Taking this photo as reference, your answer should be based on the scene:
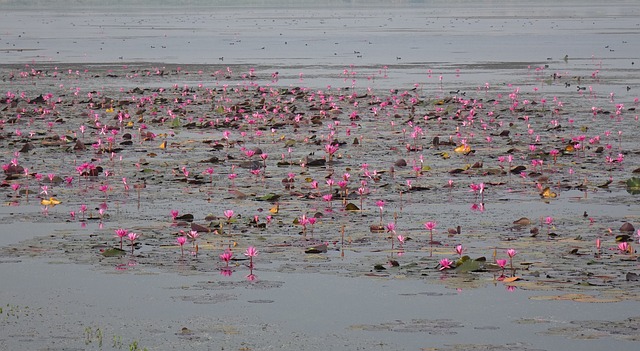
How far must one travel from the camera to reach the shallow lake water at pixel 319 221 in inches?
348

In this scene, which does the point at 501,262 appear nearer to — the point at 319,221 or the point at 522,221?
the point at 522,221

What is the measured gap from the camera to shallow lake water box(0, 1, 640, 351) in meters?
8.84

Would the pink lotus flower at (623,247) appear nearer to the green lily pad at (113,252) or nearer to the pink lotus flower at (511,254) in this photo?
the pink lotus flower at (511,254)

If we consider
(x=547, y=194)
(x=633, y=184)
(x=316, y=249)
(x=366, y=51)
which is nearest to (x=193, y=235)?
(x=316, y=249)

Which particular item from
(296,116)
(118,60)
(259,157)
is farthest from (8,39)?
(259,157)

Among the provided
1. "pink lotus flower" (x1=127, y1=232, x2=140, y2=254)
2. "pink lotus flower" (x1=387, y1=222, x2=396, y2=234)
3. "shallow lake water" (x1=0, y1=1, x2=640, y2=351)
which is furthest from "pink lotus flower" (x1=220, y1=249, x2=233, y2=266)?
"pink lotus flower" (x1=387, y1=222, x2=396, y2=234)

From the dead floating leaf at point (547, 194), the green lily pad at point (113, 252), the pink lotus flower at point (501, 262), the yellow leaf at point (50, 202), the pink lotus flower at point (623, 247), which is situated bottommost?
the green lily pad at point (113, 252)

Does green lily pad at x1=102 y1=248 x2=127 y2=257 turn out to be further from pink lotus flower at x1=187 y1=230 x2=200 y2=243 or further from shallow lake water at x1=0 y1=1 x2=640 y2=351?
pink lotus flower at x1=187 y1=230 x2=200 y2=243

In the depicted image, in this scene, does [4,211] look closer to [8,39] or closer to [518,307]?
[518,307]

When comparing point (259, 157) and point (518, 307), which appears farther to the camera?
point (259, 157)

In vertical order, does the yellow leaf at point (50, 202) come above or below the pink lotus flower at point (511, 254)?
above

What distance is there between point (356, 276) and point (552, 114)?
14.5 m

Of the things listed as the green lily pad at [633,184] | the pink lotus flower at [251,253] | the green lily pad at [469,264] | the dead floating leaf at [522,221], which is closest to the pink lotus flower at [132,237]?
the pink lotus flower at [251,253]

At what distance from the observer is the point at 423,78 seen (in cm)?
3616
